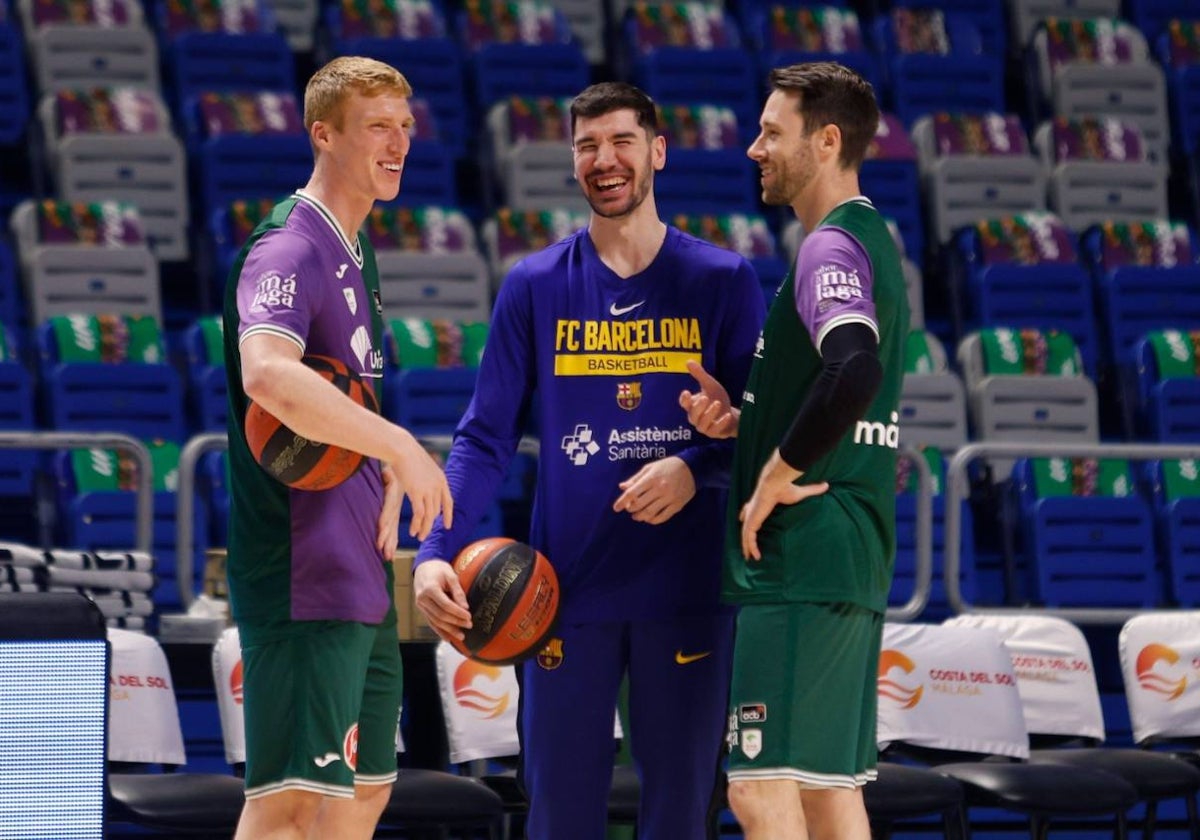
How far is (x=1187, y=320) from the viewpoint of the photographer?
10.6m

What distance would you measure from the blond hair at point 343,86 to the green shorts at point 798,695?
1353 millimetres

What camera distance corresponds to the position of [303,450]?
3.91 m

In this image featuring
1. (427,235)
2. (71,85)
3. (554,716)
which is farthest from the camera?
(71,85)

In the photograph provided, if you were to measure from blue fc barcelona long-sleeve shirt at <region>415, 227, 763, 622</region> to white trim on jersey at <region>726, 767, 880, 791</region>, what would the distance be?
1.54 feet

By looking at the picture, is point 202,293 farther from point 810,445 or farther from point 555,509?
point 810,445

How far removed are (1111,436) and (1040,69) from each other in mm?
2888

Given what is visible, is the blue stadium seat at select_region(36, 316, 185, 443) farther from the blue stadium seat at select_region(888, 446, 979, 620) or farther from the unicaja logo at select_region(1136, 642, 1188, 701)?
the unicaja logo at select_region(1136, 642, 1188, 701)

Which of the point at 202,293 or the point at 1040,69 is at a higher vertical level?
the point at 1040,69

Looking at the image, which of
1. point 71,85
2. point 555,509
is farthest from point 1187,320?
point 555,509

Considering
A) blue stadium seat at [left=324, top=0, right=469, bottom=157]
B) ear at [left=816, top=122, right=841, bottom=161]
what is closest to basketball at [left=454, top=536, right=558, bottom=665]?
ear at [left=816, top=122, right=841, bottom=161]

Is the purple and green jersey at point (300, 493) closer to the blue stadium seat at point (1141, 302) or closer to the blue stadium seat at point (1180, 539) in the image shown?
the blue stadium seat at point (1180, 539)

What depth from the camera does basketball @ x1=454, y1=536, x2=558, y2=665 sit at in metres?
4.32

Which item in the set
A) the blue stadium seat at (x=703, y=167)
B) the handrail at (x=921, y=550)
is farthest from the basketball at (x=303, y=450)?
the blue stadium seat at (x=703, y=167)

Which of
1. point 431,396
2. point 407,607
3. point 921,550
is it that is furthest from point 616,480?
point 431,396
